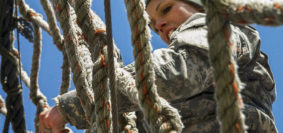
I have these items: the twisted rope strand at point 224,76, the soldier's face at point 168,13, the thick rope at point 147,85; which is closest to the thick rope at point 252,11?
the twisted rope strand at point 224,76

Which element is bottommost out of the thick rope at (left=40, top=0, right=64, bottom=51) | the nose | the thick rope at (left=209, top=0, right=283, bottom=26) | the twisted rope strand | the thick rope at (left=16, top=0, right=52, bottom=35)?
the twisted rope strand

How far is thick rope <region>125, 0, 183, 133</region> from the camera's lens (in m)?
0.97

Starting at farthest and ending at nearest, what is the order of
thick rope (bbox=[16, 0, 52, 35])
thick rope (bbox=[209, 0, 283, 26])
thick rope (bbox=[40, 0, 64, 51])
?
thick rope (bbox=[16, 0, 52, 35]), thick rope (bbox=[40, 0, 64, 51]), thick rope (bbox=[209, 0, 283, 26])

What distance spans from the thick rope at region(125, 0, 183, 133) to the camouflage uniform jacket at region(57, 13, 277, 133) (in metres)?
0.25

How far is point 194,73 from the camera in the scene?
1.27m

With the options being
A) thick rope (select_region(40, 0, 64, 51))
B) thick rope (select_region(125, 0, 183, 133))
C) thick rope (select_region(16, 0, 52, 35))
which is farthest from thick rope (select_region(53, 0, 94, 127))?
thick rope (select_region(16, 0, 52, 35))

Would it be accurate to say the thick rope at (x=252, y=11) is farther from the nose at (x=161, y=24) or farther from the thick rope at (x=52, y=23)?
the thick rope at (x=52, y=23)

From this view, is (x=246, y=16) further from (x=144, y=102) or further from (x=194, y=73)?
(x=194, y=73)

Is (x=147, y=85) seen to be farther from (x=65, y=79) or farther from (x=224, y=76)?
(x=65, y=79)

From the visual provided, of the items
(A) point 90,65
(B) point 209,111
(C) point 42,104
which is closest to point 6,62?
(A) point 90,65

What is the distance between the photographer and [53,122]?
1.36 m

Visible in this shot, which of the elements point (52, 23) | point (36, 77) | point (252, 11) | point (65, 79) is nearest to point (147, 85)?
point (252, 11)

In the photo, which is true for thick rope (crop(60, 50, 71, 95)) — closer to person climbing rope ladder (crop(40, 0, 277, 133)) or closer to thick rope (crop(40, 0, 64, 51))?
thick rope (crop(40, 0, 64, 51))

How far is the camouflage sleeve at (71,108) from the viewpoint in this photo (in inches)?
52.9
